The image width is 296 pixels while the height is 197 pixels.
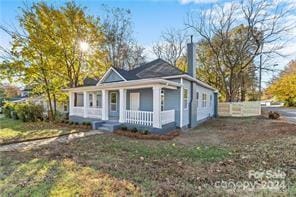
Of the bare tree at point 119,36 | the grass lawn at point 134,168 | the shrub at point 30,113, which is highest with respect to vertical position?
the bare tree at point 119,36

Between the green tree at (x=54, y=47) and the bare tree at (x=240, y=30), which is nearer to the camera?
the green tree at (x=54, y=47)

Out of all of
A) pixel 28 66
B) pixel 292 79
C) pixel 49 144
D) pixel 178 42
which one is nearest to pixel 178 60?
pixel 178 42

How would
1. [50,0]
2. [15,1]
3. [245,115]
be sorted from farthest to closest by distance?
[245,115], [50,0], [15,1]

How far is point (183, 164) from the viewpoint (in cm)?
559

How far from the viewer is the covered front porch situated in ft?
34.4

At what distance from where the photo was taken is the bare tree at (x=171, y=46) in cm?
3111

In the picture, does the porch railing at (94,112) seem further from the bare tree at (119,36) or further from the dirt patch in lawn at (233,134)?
the bare tree at (119,36)

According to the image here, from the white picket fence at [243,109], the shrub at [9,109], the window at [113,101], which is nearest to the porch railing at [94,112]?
the window at [113,101]

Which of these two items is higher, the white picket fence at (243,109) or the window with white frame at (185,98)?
the window with white frame at (185,98)

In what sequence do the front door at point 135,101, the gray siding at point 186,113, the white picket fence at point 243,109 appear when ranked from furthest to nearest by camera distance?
1. the white picket fence at point 243,109
2. the front door at point 135,101
3. the gray siding at point 186,113

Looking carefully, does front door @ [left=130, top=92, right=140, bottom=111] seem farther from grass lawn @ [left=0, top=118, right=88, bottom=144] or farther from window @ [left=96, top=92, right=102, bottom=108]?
grass lawn @ [left=0, top=118, right=88, bottom=144]

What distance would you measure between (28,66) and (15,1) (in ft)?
15.6

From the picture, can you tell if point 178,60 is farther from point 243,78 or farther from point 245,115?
point 245,115

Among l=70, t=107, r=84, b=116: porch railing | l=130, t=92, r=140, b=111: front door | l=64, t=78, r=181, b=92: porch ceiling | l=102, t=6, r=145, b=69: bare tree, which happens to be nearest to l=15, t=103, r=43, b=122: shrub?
l=70, t=107, r=84, b=116: porch railing
